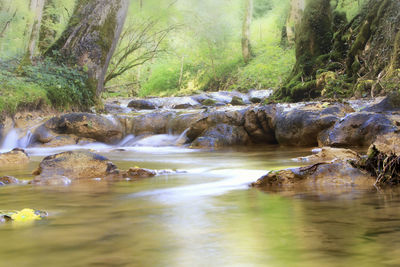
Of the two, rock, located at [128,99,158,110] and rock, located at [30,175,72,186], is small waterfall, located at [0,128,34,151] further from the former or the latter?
rock, located at [30,175,72,186]

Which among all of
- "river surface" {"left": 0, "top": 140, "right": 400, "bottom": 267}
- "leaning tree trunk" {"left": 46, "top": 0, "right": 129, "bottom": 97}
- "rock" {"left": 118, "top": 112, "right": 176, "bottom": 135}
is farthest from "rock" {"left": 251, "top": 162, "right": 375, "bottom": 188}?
"leaning tree trunk" {"left": 46, "top": 0, "right": 129, "bottom": 97}

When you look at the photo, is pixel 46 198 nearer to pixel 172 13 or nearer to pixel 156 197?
pixel 156 197

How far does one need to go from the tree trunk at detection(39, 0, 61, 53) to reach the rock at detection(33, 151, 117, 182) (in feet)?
38.9

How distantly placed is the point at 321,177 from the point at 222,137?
21.1ft

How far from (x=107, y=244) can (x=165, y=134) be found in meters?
9.69

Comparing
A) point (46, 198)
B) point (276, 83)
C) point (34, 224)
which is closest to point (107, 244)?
point (34, 224)

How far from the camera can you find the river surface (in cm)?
188

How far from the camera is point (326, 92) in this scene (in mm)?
12344

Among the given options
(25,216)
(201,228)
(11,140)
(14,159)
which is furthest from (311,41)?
(25,216)

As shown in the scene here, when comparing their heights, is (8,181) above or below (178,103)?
below

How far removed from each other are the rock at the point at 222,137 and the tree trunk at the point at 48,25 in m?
8.33

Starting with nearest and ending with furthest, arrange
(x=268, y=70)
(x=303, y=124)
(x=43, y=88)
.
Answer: (x=303, y=124) → (x=43, y=88) → (x=268, y=70)

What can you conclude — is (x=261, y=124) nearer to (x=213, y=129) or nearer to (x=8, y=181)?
(x=213, y=129)

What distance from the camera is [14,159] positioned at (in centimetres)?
691
